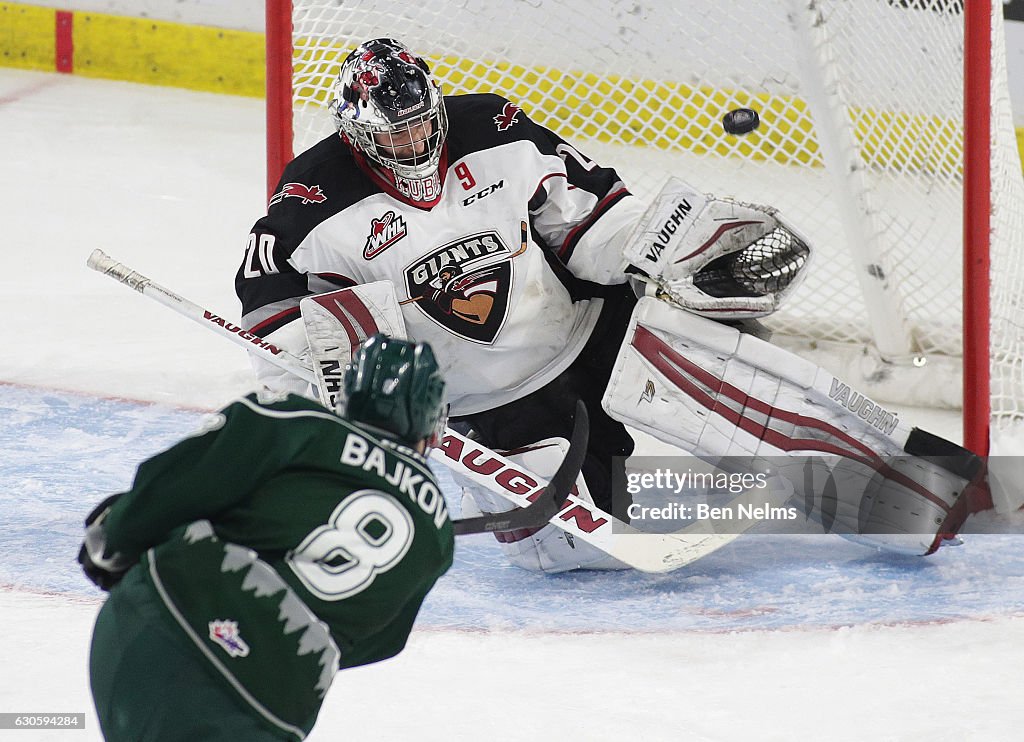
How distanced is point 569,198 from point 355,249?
0.41 m

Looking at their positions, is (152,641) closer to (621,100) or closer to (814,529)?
(814,529)

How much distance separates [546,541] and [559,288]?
48 centimetres

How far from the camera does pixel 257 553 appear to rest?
1.35 metres

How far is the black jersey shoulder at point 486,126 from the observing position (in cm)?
255

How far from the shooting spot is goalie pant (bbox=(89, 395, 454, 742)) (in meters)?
1.31

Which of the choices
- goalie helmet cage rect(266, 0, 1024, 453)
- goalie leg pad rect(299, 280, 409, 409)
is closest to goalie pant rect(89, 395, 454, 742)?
goalie leg pad rect(299, 280, 409, 409)

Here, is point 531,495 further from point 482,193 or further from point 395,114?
point 395,114

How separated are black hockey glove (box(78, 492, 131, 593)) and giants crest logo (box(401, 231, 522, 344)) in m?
1.19

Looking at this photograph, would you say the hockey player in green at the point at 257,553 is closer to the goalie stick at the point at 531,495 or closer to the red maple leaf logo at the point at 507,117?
the goalie stick at the point at 531,495

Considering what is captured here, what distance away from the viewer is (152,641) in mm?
1319

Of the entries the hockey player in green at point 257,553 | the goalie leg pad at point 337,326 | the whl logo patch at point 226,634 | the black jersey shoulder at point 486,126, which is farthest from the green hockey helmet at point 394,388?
the black jersey shoulder at point 486,126

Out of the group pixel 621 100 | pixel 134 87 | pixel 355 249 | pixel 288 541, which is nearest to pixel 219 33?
pixel 134 87

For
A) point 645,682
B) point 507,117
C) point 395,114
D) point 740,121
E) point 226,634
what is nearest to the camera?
point 226,634

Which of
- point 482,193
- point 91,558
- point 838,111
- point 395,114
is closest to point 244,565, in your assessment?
point 91,558
